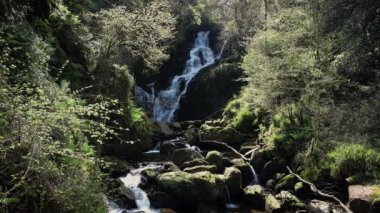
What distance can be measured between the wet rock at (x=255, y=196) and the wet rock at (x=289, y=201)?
56 centimetres

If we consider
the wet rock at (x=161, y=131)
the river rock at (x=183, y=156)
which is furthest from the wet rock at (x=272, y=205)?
the wet rock at (x=161, y=131)

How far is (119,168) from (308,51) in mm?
9399

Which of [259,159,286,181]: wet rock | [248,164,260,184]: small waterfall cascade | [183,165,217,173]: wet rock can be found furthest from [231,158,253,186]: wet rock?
[183,165,217,173]: wet rock

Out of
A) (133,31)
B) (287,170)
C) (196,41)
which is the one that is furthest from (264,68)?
(196,41)

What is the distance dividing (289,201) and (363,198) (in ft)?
7.62

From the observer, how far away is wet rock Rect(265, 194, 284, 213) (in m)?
11.6

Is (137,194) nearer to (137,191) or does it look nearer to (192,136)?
(137,191)

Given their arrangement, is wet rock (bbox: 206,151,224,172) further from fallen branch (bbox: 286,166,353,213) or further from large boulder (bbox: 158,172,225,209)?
fallen branch (bbox: 286,166,353,213)

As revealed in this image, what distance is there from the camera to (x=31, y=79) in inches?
273

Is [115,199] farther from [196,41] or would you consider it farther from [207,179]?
[196,41]

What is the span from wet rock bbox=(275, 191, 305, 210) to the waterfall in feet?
38.1

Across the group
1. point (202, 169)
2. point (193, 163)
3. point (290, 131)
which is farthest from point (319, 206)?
point (193, 163)

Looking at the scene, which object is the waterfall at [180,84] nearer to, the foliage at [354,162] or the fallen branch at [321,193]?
the fallen branch at [321,193]

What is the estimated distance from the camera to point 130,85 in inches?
694
